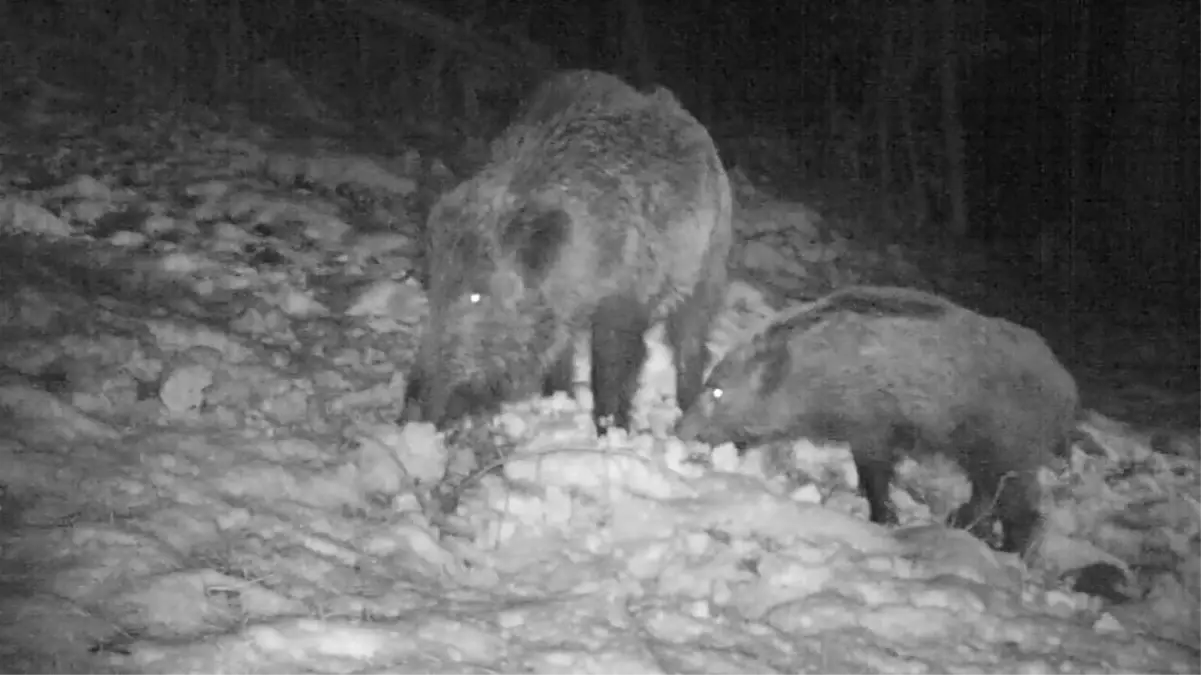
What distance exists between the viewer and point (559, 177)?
4.47m

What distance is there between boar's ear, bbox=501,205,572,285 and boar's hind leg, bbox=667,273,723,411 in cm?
74

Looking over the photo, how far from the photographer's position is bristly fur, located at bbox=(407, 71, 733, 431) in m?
4.16

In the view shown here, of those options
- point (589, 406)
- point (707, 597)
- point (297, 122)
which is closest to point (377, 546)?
point (707, 597)

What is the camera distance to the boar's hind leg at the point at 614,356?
4.28m

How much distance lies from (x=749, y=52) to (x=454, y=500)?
37.5 feet

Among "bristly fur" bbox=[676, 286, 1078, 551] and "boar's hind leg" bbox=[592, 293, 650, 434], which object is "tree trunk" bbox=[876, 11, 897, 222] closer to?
"bristly fur" bbox=[676, 286, 1078, 551]

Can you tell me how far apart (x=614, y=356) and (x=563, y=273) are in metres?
0.43

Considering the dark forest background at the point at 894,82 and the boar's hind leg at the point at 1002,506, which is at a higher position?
the dark forest background at the point at 894,82

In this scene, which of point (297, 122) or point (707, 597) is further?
point (297, 122)

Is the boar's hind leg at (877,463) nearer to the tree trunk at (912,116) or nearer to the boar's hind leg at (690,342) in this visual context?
the boar's hind leg at (690,342)

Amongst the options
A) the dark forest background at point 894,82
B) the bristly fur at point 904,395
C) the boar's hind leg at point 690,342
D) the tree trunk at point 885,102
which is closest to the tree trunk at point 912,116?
the dark forest background at point 894,82

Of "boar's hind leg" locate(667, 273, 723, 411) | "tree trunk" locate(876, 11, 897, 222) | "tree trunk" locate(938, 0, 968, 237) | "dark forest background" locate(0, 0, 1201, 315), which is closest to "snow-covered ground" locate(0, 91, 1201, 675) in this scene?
"boar's hind leg" locate(667, 273, 723, 411)

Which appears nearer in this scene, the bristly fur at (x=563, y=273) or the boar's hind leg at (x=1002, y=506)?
the bristly fur at (x=563, y=273)

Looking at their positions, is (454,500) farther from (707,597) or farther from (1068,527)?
(1068,527)
